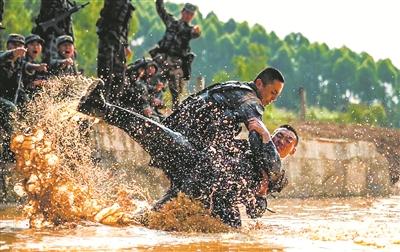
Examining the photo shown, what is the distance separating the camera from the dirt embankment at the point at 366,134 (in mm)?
16984

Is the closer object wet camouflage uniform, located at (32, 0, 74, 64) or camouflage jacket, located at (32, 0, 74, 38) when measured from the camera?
wet camouflage uniform, located at (32, 0, 74, 64)

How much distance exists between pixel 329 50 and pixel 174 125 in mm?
100064

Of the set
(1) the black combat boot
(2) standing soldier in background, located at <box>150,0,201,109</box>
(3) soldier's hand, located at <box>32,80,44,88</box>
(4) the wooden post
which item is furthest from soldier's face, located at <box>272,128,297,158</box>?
Result: (4) the wooden post

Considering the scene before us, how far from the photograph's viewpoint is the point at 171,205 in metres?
6.52

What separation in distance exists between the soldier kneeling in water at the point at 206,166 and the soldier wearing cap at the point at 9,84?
2.46 m

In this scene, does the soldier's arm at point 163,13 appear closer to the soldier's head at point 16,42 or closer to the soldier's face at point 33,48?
the soldier's face at point 33,48

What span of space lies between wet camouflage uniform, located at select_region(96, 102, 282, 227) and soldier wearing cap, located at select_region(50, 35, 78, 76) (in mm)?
3343

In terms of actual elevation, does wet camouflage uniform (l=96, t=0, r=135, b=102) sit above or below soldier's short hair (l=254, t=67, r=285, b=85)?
above

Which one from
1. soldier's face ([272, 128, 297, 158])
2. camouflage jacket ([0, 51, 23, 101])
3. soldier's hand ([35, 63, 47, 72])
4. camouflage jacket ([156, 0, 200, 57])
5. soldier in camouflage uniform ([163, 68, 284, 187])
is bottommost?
soldier's face ([272, 128, 297, 158])

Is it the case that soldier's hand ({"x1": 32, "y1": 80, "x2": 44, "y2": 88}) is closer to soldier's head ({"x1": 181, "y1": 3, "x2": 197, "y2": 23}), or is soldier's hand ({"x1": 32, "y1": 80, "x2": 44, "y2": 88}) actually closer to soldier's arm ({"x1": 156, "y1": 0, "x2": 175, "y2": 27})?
soldier's arm ({"x1": 156, "y1": 0, "x2": 175, "y2": 27})

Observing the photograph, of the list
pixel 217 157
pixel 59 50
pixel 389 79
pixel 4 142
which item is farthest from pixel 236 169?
pixel 389 79

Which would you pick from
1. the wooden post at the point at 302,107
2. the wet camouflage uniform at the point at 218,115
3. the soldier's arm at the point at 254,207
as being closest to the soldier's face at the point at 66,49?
the wet camouflage uniform at the point at 218,115

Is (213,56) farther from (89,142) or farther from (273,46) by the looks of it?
(89,142)

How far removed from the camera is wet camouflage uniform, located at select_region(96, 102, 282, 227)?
21.4 feet
